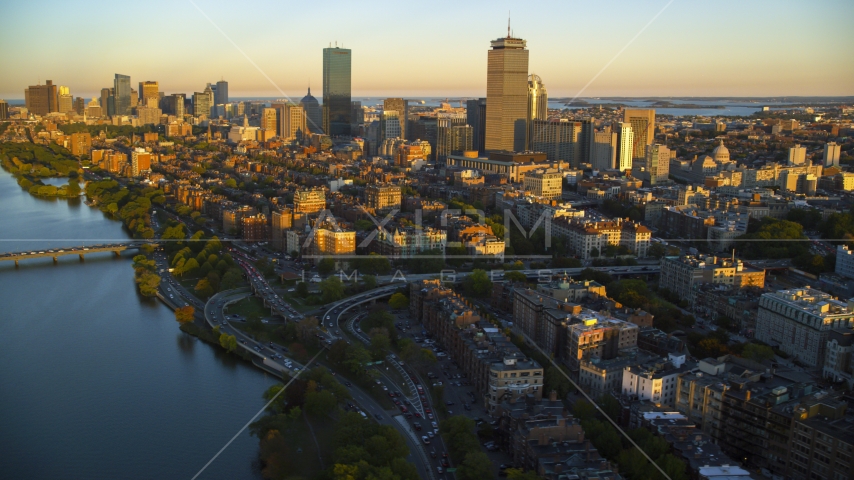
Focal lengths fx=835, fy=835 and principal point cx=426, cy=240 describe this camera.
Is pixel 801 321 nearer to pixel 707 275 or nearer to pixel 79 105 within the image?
pixel 707 275

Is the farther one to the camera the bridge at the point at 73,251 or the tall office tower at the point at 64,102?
the tall office tower at the point at 64,102

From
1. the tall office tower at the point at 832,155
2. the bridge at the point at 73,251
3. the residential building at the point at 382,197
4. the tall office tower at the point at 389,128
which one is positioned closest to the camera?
the bridge at the point at 73,251

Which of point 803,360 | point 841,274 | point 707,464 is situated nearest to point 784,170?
point 841,274

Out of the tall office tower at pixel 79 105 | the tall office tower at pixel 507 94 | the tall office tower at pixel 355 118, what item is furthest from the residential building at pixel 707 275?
the tall office tower at pixel 79 105

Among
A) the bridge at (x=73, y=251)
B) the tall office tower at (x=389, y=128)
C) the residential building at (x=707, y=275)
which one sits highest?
the tall office tower at (x=389, y=128)

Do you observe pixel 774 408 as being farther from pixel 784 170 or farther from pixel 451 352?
pixel 784 170

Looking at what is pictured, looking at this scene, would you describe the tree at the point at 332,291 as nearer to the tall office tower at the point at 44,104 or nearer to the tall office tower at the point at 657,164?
the tall office tower at the point at 657,164
